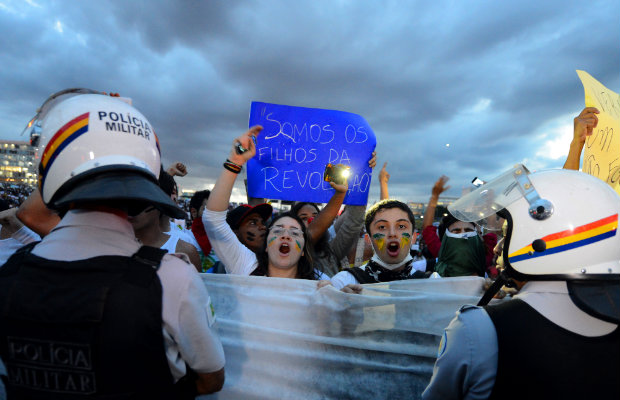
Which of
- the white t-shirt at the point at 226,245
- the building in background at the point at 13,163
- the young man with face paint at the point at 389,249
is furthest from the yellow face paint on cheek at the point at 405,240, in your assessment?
the building in background at the point at 13,163

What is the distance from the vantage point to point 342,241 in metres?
4.32

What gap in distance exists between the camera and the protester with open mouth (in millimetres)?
3059

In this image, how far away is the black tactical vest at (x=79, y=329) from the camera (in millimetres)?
1282

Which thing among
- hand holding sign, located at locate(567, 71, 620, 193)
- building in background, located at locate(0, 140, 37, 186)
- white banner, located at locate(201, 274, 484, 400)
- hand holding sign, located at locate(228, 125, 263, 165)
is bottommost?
white banner, located at locate(201, 274, 484, 400)

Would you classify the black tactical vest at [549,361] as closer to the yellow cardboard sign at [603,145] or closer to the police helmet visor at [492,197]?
the police helmet visor at [492,197]

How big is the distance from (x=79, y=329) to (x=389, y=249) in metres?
2.64

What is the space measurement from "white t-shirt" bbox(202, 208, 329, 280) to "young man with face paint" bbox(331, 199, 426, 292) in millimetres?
938

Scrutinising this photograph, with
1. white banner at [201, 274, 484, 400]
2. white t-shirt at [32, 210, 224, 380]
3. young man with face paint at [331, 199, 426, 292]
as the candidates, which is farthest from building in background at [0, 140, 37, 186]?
white t-shirt at [32, 210, 224, 380]

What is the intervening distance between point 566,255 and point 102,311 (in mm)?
2090

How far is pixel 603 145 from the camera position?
330 centimetres

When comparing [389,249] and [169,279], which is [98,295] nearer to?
[169,279]

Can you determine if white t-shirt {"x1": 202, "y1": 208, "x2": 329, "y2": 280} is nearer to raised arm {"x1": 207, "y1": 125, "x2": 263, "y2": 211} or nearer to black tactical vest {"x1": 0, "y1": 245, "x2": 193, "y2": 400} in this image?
raised arm {"x1": 207, "y1": 125, "x2": 263, "y2": 211}

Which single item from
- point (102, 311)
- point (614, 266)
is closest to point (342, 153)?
point (614, 266)

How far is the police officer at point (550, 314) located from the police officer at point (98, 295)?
122cm
